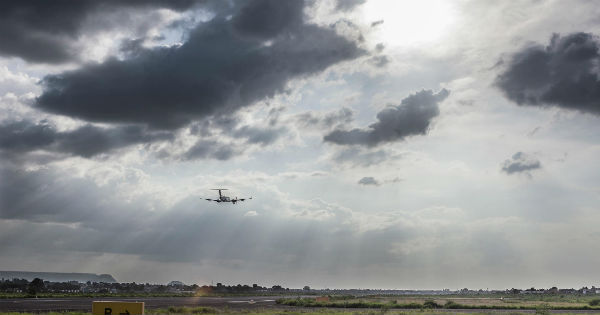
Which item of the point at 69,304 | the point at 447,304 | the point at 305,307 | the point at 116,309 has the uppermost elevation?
the point at 116,309

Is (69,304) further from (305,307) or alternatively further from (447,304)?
(447,304)

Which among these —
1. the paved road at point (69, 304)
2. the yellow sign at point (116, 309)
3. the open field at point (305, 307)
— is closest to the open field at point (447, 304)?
the open field at point (305, 307)

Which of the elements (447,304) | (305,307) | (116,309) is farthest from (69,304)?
(447,304)

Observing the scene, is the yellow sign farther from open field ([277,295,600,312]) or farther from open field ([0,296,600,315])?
open field ([277,295,600,312])

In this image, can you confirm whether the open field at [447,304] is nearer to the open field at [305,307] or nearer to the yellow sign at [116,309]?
the open field at [305,307]

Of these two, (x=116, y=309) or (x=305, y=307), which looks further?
(x=305, y=307)

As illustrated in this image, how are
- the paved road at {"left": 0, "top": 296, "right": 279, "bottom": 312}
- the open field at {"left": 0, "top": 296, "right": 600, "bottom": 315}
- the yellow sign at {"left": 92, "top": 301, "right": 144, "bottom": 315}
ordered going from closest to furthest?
the yellow sign at {"left": 92, "top": 301, "right": 144, "bottom": 315} → the open field at {"left": 0, "top": 296, "right": 600, "bottom": 315} → the paved road at {"left": 0, "top": 296, "right": 279, "bottom": 312}

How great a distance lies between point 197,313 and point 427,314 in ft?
87.4

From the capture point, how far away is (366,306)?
90312 mm

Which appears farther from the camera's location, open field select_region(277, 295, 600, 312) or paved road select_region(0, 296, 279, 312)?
open field select_region(277, 295, 600, 312)

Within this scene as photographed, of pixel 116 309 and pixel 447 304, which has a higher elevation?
pixel 116 309

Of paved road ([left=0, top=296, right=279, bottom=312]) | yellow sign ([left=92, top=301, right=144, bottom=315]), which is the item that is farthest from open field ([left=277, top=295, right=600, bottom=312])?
yellow sign ([left=92, top=301, right=144, bottom=315])

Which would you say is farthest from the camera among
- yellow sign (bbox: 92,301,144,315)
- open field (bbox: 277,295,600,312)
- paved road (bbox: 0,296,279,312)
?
open field (bbox: 277,295,600,312)

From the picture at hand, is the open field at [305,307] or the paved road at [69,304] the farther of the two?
the paved road at [69,304]
